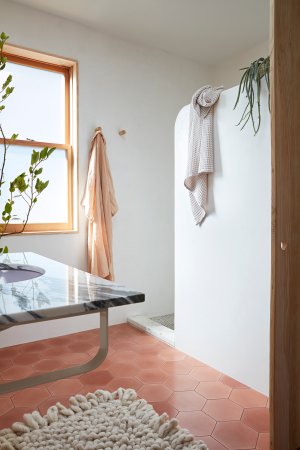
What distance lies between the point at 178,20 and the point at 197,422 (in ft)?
9.99

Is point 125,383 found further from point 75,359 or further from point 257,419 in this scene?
point 257,419

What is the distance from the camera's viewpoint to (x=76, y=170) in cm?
320

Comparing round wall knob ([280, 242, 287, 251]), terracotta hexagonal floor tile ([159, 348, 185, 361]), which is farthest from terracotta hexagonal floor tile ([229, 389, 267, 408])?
round wall knob ([280, 242, 287, 251])

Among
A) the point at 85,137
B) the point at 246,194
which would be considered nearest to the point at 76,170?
the point at 85,137

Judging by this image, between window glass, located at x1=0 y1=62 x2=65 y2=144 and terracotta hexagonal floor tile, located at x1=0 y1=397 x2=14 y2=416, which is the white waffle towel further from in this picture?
terracotta hexagonal floor tile, located at x1=0 y1=397 x2=14 y2=416

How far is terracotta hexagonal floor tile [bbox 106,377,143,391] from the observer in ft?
7.36

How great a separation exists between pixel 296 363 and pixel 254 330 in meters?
0.58

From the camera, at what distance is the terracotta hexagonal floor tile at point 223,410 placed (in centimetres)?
193

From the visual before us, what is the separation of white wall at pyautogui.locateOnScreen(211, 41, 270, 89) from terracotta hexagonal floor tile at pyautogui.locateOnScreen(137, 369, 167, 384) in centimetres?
297

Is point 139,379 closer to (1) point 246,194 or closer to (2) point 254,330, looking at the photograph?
(2) point 254,330

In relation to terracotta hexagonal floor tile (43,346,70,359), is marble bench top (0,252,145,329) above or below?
above

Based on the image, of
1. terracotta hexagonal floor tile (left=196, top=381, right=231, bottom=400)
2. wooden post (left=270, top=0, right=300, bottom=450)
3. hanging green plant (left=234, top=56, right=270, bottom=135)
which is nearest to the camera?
wooden post (left=270, top=0, right=300, bottom=450)

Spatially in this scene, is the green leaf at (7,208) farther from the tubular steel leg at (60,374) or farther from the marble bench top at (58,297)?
the tubular steel leg at (60,374)

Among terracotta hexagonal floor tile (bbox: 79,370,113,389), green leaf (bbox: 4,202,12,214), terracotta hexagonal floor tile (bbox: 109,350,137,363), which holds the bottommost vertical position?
terracotta hexagonal floor tile (bbox: 79,370,113,389)
